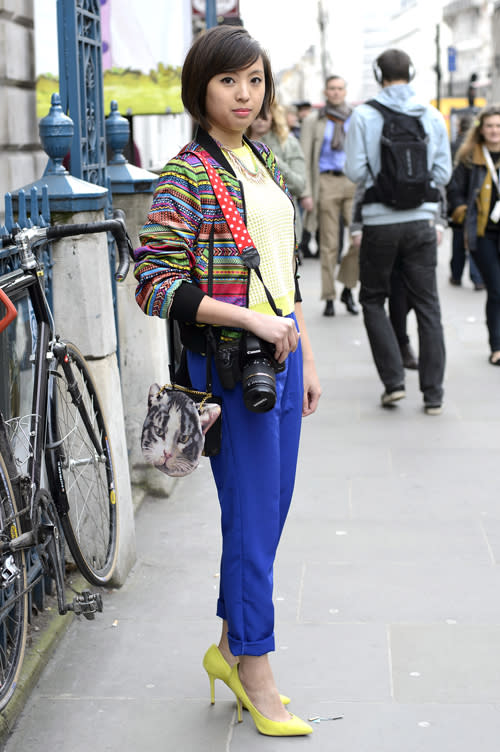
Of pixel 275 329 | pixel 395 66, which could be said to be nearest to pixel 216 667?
pixel 275 329

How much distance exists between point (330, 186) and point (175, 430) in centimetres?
854

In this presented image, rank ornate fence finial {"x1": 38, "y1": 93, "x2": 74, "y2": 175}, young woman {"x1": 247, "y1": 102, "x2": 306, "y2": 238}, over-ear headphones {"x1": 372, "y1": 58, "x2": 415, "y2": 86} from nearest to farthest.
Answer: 1. ornate fence finial {"x1": 38, "y1": 93, "x2": 74, "y2": 175}
2. over-ear headphones {"x1": 372, "y1": 58, "x2": 415, "y2": 86}
3. young woman {"x1": 247, "y1": 102, "x2": 306, "y2": 238}

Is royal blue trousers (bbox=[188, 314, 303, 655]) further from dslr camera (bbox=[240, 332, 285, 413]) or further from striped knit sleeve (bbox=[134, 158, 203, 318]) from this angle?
striped knit sleeve (bbox=[134, 158, 203, 318])

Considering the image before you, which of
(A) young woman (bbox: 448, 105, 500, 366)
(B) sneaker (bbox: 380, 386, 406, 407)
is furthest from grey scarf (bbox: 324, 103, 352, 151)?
(B) sneaker (bbox: 380, 386, 406, 407)

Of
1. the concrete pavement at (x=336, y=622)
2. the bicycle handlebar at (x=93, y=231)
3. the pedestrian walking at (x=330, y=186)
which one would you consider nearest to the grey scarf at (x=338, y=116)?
the pedestrian walking at (x=330, y=186)

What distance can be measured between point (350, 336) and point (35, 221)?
21.1 ft

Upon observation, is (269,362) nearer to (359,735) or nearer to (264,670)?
(264,670)

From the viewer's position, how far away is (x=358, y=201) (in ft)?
23.8

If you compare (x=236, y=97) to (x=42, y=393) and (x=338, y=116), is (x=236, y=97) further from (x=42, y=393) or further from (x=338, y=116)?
(x=338, y=116)

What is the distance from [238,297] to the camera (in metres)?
3.10

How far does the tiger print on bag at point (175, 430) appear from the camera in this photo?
3082mm

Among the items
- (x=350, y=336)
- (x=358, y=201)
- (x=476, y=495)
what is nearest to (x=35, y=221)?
(x=476, y=495)

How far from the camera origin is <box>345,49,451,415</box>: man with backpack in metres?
7.03

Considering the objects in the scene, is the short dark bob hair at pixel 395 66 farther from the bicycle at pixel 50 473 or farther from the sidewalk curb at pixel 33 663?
the sidewalk curb at pixel 33 663
